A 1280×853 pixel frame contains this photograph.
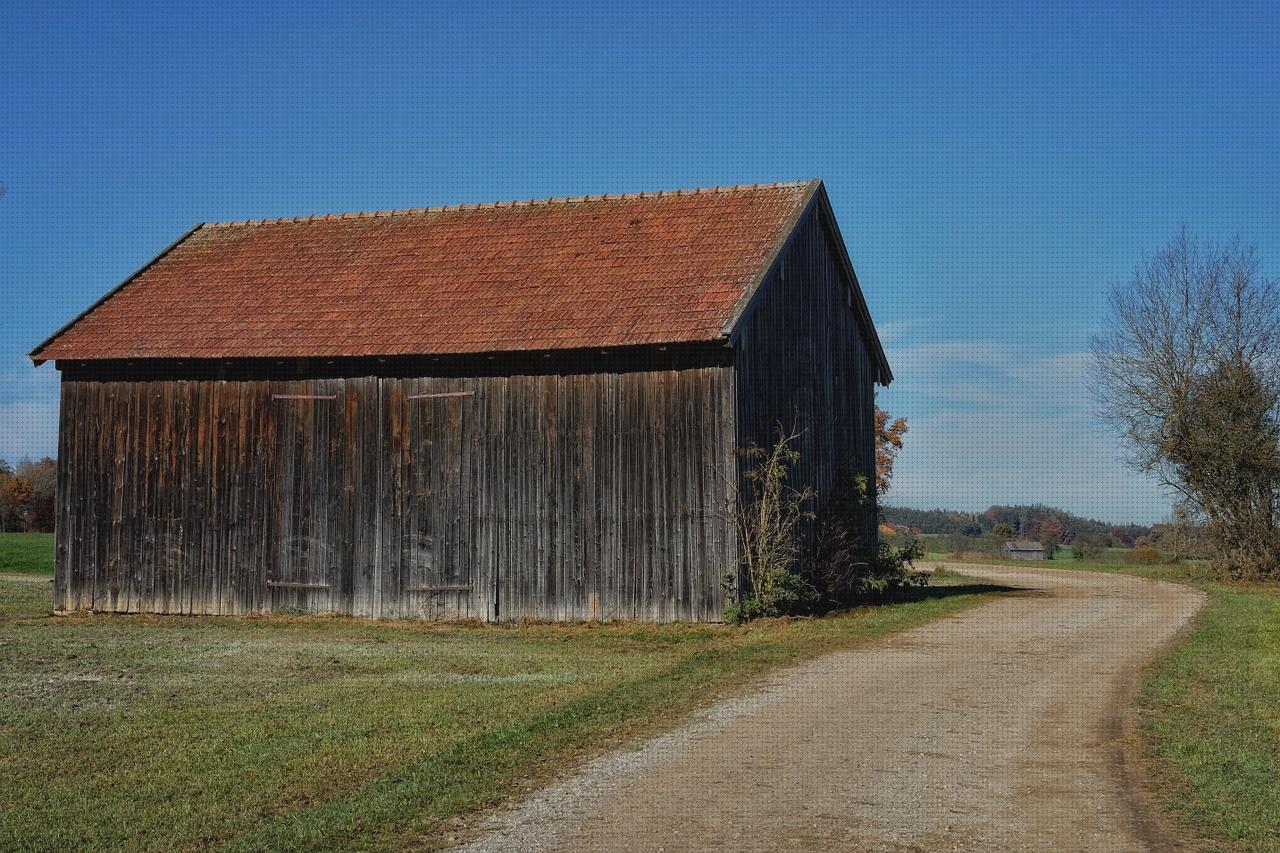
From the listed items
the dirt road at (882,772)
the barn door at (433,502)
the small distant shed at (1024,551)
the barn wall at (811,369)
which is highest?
the barn wall at (811,369)

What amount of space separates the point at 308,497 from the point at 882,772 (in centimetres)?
1531

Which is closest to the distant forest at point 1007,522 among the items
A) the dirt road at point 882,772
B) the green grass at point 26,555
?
the green grass at point 26,555

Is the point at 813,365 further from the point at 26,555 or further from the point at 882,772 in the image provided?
the point at 26,555

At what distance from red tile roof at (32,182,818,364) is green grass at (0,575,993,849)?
4941mm

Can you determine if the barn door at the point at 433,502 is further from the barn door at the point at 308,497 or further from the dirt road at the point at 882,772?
the dirt road at the point at 882,772

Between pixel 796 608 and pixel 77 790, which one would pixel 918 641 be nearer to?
pixel 796 608

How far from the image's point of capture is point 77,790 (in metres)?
8.80

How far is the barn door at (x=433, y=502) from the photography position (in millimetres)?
21203

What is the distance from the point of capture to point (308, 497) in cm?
2216

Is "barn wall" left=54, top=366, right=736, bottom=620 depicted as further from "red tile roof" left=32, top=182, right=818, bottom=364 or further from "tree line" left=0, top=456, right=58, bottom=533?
"tree line" left=0, top=456, right=58, bottom=533

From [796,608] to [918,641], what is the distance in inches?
155

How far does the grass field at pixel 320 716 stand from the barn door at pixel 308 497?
5.68 ft

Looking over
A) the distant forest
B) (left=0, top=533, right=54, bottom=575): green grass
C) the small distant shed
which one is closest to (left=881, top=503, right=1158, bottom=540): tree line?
the distant forest

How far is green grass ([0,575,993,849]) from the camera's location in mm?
8016
